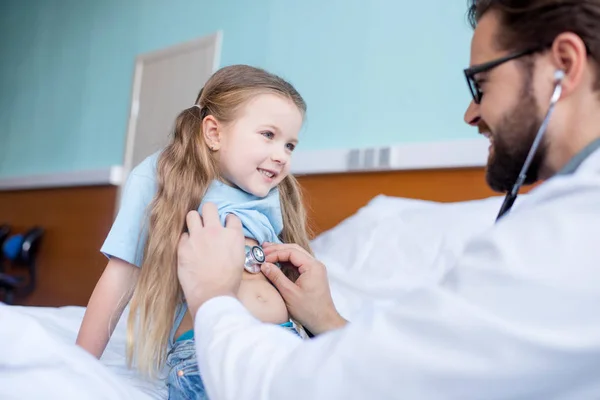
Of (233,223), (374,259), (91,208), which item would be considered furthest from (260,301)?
(91,208)

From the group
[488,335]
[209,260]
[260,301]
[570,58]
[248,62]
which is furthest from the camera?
[248,62]

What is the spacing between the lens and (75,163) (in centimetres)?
406

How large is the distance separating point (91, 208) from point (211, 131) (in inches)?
105

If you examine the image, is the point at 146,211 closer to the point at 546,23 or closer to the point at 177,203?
the point at 177,203

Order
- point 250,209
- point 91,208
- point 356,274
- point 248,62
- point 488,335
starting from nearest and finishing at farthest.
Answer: point 488,335
point 250,209
point 356,274
point 248,62
point 91,208

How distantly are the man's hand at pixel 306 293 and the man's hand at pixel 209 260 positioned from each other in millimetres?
171

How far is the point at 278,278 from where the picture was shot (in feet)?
4.10

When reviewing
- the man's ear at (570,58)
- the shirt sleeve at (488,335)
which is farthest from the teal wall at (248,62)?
the shirt sleeve at (488,335)

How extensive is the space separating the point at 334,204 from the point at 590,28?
67.1 inches

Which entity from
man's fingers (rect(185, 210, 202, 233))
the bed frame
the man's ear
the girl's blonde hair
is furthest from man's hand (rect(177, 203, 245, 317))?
the bed frame

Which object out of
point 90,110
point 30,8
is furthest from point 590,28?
point 30,8

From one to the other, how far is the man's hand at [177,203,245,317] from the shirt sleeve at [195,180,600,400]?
215 mm

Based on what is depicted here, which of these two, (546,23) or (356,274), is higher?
(546,23)

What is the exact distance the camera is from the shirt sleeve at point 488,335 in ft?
2.06
